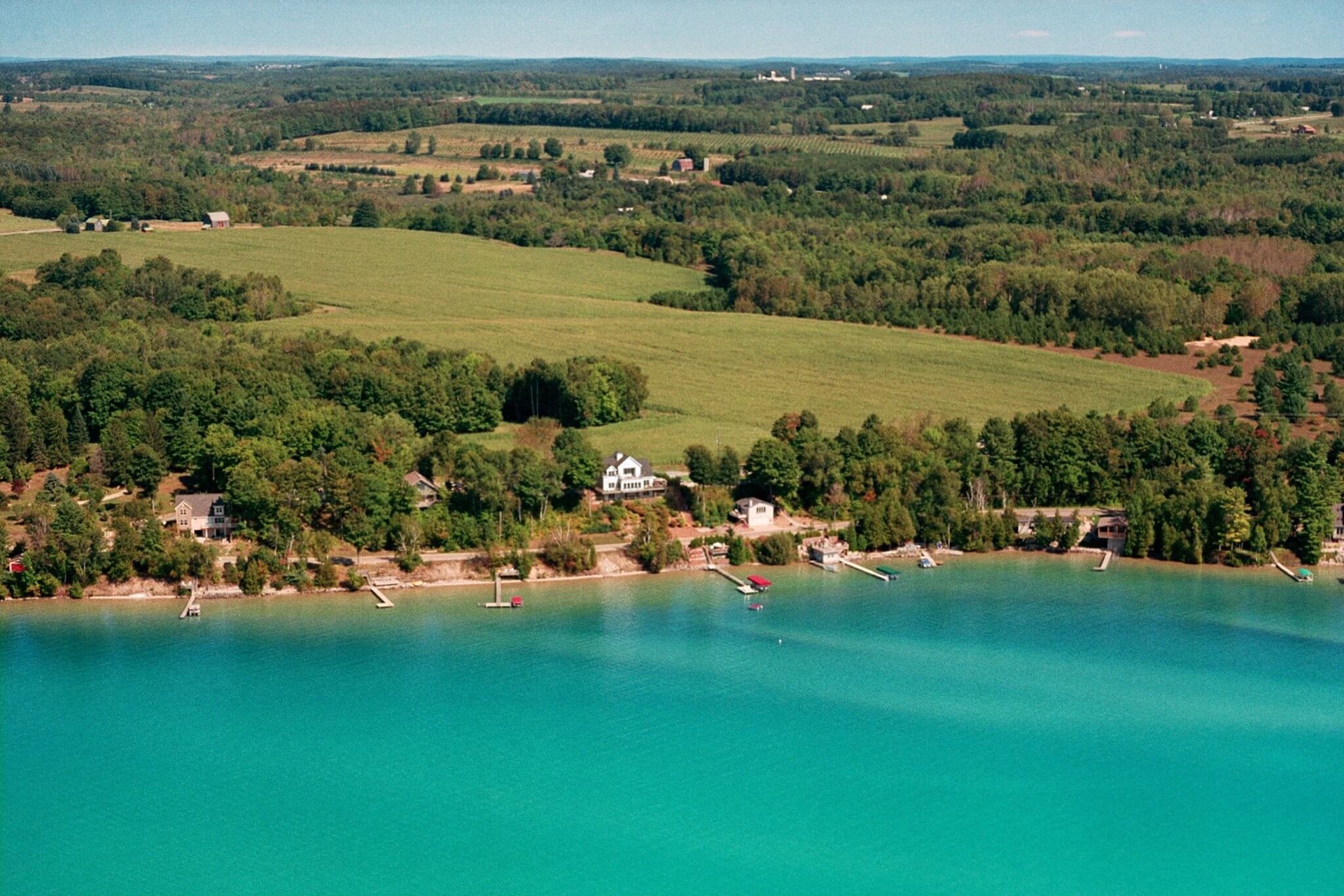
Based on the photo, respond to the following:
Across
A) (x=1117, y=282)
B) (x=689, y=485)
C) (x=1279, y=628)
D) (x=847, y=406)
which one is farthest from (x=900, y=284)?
(x=1279, y=628)

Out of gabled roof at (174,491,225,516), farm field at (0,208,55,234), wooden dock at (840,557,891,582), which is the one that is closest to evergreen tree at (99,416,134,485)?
gabled roof at (174,491,225,516)

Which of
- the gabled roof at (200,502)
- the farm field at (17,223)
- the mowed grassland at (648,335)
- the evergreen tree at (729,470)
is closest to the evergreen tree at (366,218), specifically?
the mowed grassland at (648,335)

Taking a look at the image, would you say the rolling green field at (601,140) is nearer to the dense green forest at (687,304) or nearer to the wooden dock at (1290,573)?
the dense green forest at (687,304)

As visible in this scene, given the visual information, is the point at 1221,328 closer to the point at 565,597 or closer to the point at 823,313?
the point at 823,313

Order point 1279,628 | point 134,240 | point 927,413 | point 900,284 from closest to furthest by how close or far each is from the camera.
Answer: point 1279,628
point 927,413
point 900,284
point 134,240

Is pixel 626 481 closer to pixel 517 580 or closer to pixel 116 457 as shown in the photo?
pixel 517 580
